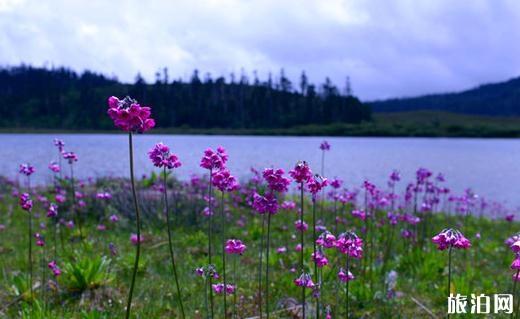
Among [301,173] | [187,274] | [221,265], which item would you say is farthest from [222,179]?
[187,274]

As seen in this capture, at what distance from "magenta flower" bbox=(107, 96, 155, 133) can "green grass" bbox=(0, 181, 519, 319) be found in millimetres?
2285

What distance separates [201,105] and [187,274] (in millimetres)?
143272

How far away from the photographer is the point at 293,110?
481ft

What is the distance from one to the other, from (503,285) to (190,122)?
13839cm

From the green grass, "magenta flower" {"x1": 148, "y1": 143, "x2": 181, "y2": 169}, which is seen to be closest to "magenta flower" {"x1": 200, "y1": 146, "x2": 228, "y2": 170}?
"magenta flower" {"x1": 148, "y1": 143, "x2": 181, "y2": 169}

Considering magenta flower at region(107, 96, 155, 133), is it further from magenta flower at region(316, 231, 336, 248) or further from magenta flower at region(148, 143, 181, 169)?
magenta flower at region(316, 231, 336, 248)

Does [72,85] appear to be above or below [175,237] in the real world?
above

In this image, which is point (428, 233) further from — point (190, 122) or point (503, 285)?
point (190, 122)

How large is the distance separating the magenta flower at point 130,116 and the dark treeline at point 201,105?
5412 inches

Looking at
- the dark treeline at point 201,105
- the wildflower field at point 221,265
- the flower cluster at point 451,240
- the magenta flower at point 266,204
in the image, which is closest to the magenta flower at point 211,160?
the wildflower field at point 221,265

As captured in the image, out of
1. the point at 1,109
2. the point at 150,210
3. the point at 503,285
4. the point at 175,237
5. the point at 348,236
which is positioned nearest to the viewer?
the point at 348,236

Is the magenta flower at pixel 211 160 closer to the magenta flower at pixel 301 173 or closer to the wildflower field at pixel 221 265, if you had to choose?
the wildflower field at pixel 221 265

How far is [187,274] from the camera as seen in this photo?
688cm

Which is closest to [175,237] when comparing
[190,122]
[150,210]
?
[150,210]
